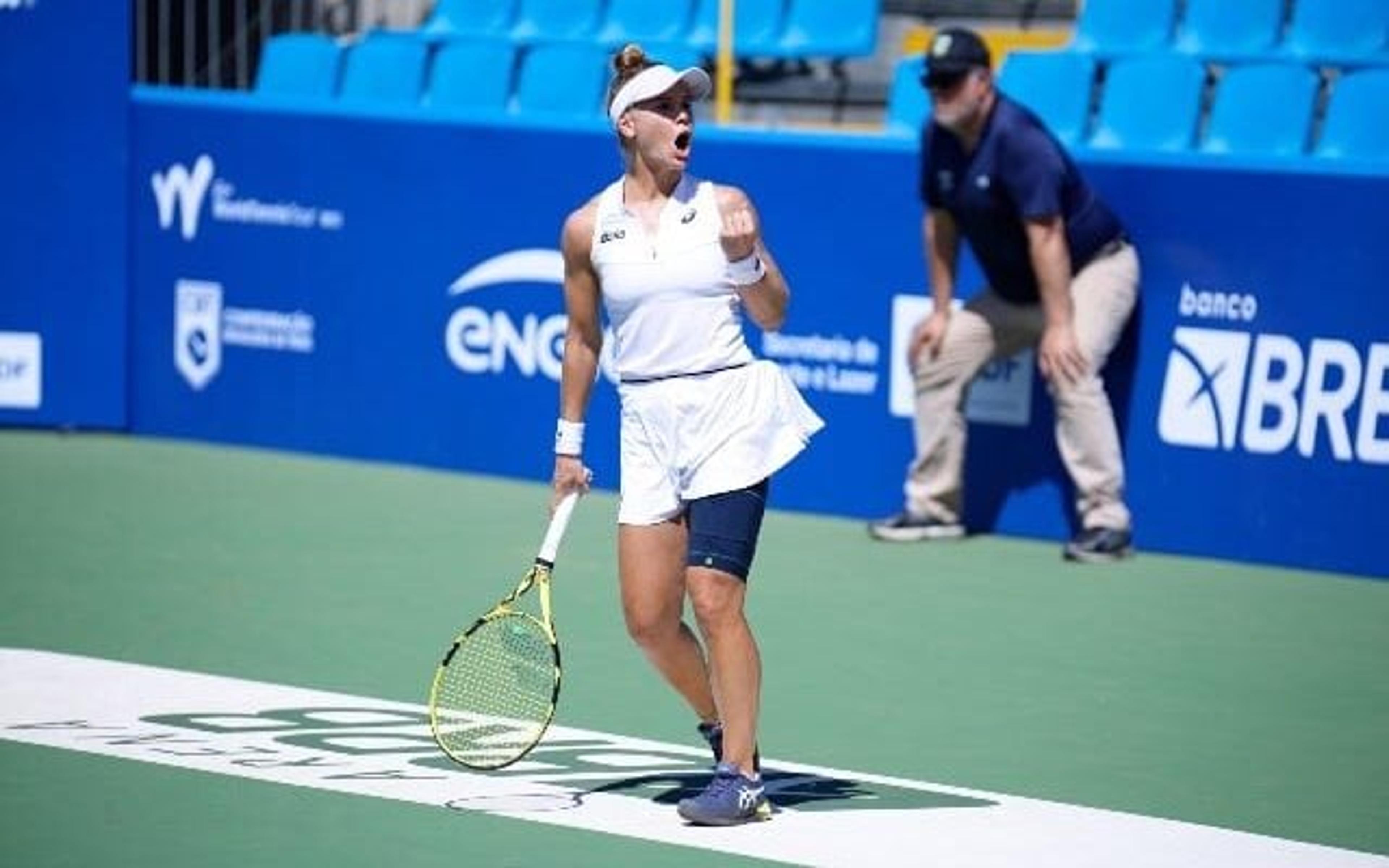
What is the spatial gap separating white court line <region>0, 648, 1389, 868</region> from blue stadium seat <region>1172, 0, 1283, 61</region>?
7.37m

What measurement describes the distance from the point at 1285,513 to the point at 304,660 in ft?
13.2

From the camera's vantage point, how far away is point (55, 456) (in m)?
13.6

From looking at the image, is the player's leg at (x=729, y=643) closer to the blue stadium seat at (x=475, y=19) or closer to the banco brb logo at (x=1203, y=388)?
the banco brb logo at (x=1203, y=388)

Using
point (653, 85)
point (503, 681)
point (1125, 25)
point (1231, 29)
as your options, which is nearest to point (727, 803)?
point (503, 681)

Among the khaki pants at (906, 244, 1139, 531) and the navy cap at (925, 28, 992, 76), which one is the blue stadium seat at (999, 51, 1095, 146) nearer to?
the khaki pants at (906, 244, 1139, 531)

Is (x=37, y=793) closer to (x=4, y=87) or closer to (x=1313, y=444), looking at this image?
(x=1313, y=444)

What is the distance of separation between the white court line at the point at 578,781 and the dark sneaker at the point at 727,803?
30 millimetres

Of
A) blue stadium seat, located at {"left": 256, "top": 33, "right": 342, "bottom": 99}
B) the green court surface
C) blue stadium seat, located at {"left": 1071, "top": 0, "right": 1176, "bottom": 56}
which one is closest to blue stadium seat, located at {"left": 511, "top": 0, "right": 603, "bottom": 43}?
blue stadium seat, located at {"left": 256, "top": 33, "right": 342, "bottom": 99}

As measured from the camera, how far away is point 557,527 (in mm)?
7398

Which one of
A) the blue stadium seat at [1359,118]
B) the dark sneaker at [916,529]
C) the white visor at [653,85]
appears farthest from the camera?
the blue stadium seat at [1359,118]

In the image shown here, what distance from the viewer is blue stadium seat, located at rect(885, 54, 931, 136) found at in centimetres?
1431

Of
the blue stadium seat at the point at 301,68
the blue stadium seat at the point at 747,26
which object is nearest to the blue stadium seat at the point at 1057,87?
the blue stadium seat at the point at 747,26

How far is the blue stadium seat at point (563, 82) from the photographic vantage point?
50.6 ft

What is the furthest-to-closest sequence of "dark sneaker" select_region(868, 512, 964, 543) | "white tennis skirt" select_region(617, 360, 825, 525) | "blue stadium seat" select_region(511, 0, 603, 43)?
1. "blue stadium seat" select_region(511, 0, 603, 43)
2. "dark sneaker" select_region(868, 512, 964, 543)
3. "white tennis skirt" select_region(617, 360, 825, 525)
